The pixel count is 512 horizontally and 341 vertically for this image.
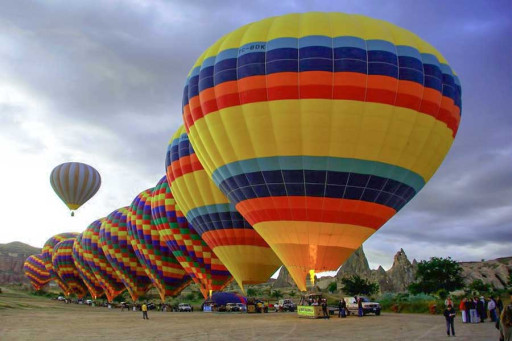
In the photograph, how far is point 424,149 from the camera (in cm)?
1970

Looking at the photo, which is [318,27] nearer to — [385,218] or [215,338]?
[385,218]

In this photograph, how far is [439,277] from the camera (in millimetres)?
51000

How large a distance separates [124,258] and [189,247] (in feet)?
53.1

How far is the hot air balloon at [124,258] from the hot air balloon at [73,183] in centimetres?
677

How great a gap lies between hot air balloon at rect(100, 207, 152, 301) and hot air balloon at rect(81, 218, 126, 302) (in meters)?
5.71

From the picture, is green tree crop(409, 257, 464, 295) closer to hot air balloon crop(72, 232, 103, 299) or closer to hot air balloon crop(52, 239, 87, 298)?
hot air balloon crop(72, 232, 103, 299)

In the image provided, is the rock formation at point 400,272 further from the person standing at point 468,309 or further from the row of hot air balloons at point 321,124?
the person standing at point 468,309

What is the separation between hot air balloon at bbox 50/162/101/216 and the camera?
5325 centimetres

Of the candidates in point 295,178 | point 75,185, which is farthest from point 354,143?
point 75,185

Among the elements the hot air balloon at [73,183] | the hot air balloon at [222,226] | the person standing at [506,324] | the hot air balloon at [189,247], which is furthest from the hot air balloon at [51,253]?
the person standing at [506,324]

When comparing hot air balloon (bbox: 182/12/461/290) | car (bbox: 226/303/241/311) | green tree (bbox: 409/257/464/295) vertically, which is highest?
hot air balloon (bbox: 182/12/461/290)

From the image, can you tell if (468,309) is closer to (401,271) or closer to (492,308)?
(492,308)

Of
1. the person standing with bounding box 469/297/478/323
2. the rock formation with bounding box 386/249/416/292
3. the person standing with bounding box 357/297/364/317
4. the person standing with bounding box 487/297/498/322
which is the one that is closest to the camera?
the person standing with bounding box 487/297/498/322

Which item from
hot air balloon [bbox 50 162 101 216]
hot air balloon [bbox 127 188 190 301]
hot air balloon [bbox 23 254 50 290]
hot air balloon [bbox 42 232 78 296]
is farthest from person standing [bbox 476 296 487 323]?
hot air balloon [bbox 23 254 50 290]
